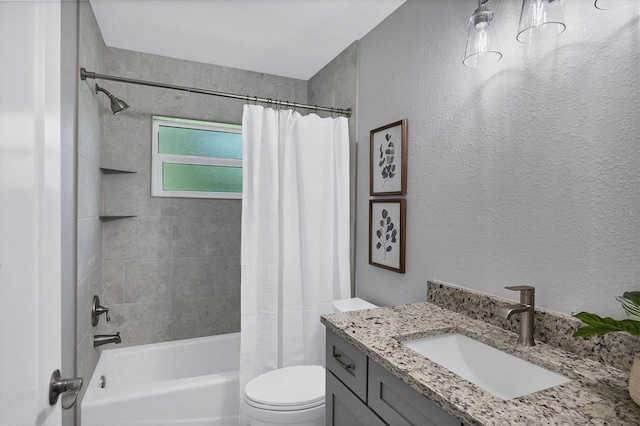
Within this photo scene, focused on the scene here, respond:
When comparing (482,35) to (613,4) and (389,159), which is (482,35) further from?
(389,159)

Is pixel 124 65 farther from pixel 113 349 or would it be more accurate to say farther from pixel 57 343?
pixel 57 343

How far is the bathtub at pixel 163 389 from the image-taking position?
70.1 inches

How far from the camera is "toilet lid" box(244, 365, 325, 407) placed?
1611 mm

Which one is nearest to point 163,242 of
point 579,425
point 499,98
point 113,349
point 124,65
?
point 113,349

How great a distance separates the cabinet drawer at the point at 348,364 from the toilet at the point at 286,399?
1.17ft

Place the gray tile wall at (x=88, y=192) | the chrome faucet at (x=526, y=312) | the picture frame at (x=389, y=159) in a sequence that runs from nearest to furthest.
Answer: the chrome faucet at (x=526, y=312)
the gray tile wall at (x=88, y=192)
the picture frame at (x=389, y=159)

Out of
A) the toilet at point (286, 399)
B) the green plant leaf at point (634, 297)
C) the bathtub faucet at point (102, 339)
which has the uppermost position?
the green plant leaf at point (634, 297)

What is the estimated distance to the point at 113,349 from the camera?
2.37m

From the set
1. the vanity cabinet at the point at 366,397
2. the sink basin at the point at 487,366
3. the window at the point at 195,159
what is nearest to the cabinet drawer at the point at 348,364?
the vanity cabinet at the point at 366,397

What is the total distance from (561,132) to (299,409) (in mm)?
1564

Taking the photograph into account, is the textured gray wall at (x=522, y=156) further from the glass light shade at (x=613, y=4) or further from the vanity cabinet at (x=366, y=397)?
the vanity cabinet at (x=366, y=397)

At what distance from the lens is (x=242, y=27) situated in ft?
7.00

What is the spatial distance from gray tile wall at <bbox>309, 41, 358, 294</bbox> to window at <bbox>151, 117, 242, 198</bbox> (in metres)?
0.82

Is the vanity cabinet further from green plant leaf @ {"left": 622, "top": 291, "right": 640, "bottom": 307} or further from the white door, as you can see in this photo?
the white door
